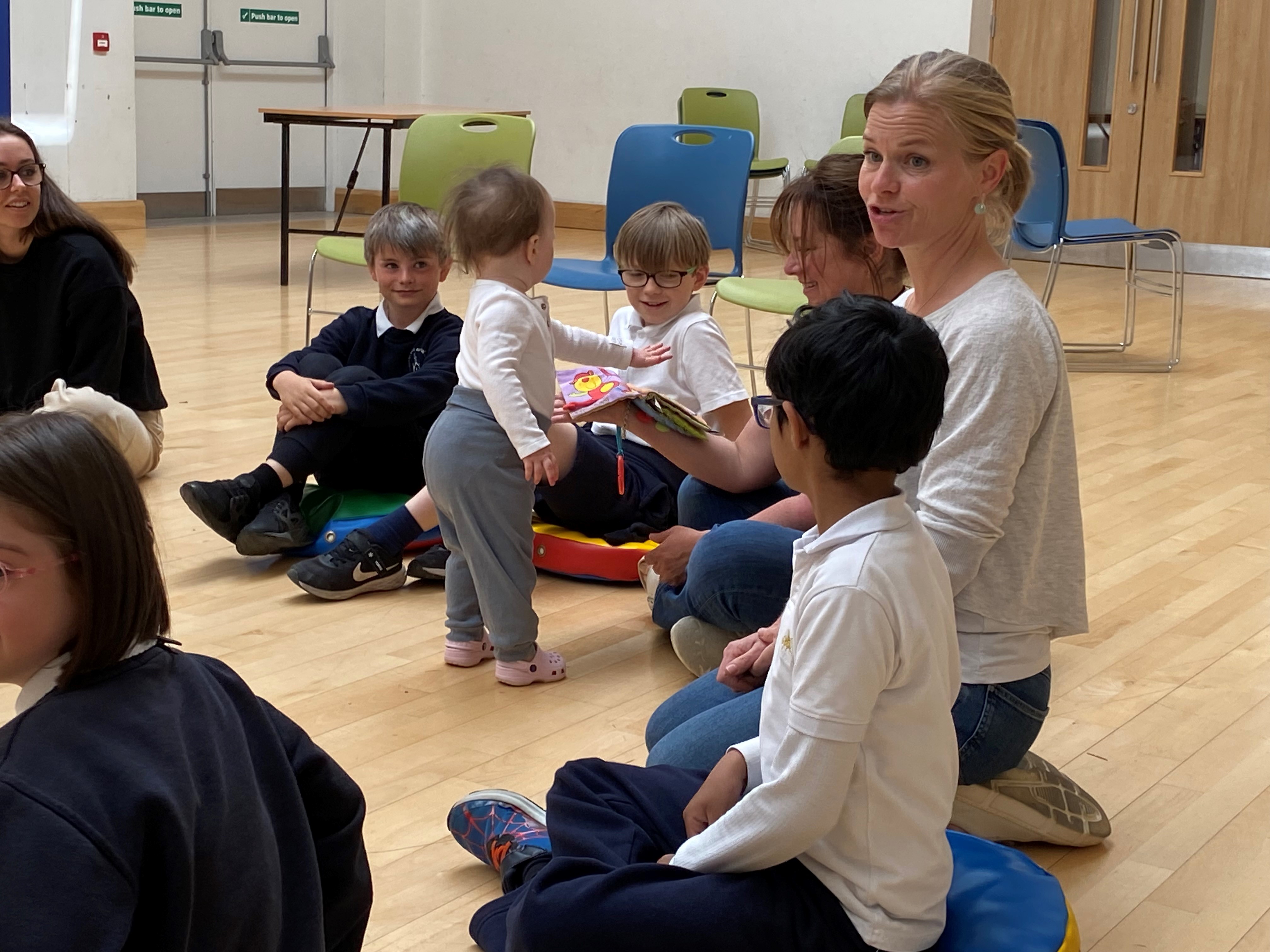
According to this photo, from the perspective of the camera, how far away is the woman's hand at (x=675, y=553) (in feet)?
7.79

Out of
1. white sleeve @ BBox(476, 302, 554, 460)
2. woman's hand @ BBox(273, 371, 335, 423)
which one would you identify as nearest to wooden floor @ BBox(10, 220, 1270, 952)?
woman's hand @ BBox(273, 371, 335, 423)

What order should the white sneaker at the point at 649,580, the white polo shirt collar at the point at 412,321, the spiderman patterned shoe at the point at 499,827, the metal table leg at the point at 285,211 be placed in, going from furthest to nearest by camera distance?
the metal table leg at the point at 285,211 < the white polo shirt collar at the point at 412,321 < the white sneaker at the point at 649,580 < the spiderman patterned shoe at the point at 499,827

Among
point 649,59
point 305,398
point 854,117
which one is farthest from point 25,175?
point 649,59

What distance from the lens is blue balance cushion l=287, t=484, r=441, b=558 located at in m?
3.11

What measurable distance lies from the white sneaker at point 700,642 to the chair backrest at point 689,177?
2.35 meters

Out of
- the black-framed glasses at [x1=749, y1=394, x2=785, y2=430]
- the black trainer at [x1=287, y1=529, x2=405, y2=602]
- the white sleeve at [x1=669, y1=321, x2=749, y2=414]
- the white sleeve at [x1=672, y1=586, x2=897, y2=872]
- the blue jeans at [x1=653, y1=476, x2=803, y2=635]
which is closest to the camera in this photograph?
the white sleeve at [x1=672, y1=586, x2=897, y2=872]

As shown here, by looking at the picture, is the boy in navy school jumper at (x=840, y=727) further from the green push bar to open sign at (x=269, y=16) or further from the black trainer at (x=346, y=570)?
the green push bar to open sign at (x=269, y=16)

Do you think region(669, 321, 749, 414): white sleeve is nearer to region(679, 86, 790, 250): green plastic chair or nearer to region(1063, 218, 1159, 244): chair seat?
region(1063, 218, 1159, 244): chair seat

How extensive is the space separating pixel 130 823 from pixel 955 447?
1.05m

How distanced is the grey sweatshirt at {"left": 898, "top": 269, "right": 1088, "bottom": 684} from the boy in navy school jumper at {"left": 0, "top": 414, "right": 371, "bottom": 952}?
872 millimetres

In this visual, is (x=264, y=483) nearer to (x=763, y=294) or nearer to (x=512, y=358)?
(x=512, y=358)

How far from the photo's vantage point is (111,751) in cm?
88

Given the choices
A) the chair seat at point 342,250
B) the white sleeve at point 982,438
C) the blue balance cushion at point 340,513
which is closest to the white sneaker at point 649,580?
the blue balance cushion at point 340,513

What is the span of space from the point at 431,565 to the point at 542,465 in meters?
0.74
